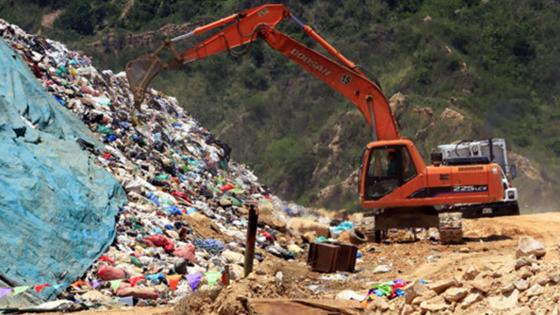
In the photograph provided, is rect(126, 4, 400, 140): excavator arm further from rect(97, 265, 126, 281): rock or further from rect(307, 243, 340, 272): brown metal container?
rect(97, 265, 126, 281): rock

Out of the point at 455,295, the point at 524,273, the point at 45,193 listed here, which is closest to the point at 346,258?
the point at 45,193

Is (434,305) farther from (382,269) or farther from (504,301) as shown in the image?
(382,269)

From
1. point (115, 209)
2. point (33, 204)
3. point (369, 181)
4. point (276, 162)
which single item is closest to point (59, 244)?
point (33, 204)

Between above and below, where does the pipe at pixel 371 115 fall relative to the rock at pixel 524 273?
above

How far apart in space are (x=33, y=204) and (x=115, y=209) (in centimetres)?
175

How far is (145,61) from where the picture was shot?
20906 millimetres

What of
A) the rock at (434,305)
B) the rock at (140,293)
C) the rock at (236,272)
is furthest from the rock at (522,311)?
the rock at (236,272)

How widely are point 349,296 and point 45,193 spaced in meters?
4.74

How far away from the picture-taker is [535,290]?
33.1 ft

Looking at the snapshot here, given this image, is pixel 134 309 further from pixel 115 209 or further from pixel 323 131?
pixel 323 131

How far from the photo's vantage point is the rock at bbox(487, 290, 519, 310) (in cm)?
1008

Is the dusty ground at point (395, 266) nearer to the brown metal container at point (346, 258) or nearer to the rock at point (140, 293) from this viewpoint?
the brown metal container at point (346, 258)

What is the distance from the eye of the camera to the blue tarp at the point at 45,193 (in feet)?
43.9

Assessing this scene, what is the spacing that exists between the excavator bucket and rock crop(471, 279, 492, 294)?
11375mm
